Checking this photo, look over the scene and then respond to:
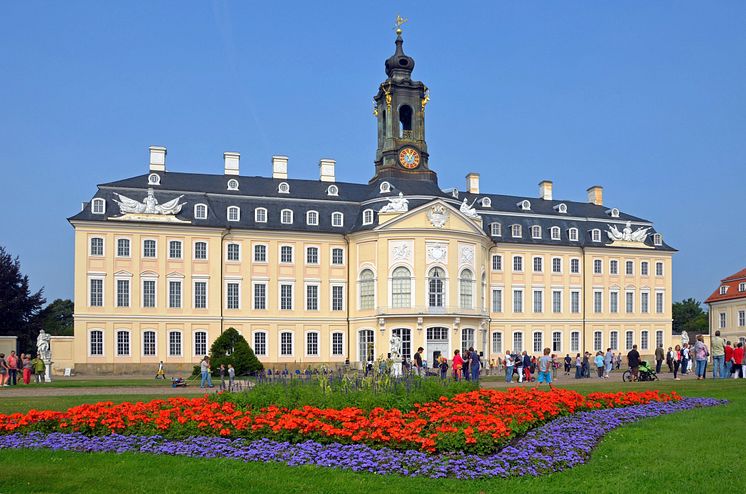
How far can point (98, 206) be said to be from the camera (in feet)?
174

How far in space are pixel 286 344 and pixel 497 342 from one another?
53.0ft

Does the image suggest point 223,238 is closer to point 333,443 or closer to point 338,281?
point 338,281

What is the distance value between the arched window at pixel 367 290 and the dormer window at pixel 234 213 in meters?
9.25

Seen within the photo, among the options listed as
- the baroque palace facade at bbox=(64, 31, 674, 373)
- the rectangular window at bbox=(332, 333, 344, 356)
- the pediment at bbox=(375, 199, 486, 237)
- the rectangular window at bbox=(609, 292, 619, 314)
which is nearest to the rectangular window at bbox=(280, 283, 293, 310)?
the baroque palace facade at bbox=(64, 31, 674, 373)

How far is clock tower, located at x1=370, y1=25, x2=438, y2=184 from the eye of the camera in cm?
6203

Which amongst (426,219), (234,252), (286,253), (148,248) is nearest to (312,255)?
(286,253)

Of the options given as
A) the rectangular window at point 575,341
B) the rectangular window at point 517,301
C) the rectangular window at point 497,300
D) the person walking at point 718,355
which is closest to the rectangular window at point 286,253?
the rectangular window at point 497,300

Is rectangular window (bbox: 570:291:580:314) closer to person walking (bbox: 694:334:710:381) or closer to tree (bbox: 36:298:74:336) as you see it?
person walking (bbox: 694:334:710:381)

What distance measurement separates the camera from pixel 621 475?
40.7 feet

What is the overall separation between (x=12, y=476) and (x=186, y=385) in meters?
24.5

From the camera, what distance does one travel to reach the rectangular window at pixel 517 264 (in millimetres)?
63312

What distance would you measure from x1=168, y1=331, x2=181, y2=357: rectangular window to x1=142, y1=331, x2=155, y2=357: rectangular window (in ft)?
3.51

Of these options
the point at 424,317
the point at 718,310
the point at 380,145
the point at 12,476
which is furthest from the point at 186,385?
the point at 718,310

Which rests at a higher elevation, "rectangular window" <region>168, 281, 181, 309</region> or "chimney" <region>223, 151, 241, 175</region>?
"chimney" <region>223, 151, 241, 175</region>
